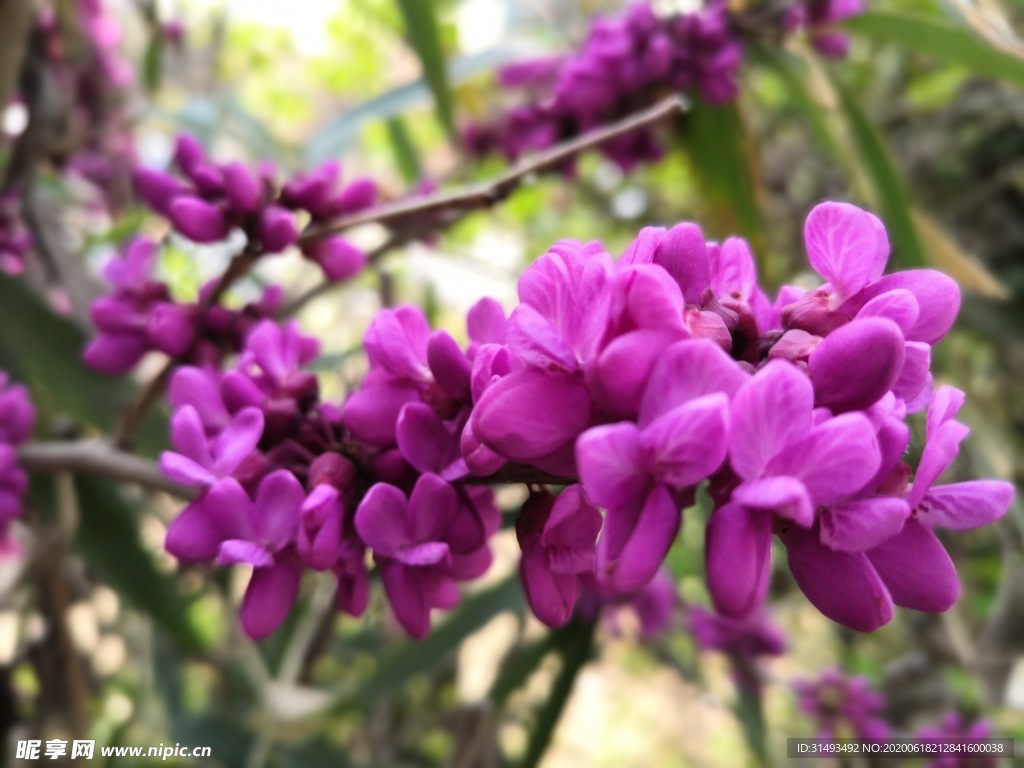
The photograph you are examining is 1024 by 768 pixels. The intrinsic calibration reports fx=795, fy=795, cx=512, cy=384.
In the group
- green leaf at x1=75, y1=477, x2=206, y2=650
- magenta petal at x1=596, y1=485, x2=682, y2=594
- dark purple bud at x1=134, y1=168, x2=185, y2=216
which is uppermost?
dark purple bud at x1=134, y1=168, x2=185, y2=216

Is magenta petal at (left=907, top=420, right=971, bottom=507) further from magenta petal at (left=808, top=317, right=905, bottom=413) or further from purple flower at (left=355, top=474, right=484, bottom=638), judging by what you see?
purple flower at (left=355, top=474, right=484, bottom=638)

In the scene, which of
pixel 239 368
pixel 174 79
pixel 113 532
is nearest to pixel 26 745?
pixel 113 532

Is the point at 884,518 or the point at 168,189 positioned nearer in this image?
the point at 884,518

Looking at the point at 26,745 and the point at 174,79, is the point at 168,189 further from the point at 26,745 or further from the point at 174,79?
the point at 174,79

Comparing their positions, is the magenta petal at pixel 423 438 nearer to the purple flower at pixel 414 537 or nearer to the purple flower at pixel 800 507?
the purple flower at pixel 414 537

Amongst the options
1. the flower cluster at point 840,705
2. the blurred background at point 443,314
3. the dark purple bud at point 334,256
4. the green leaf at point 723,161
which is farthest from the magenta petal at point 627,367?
the flower cluster at point 840,705

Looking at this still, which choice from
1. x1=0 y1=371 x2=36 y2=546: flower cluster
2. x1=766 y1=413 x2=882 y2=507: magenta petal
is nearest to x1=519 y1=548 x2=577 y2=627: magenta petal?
x1=766 y1=413 x2=882 y2=507: magenta petal

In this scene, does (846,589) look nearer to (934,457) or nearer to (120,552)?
(934,457)
